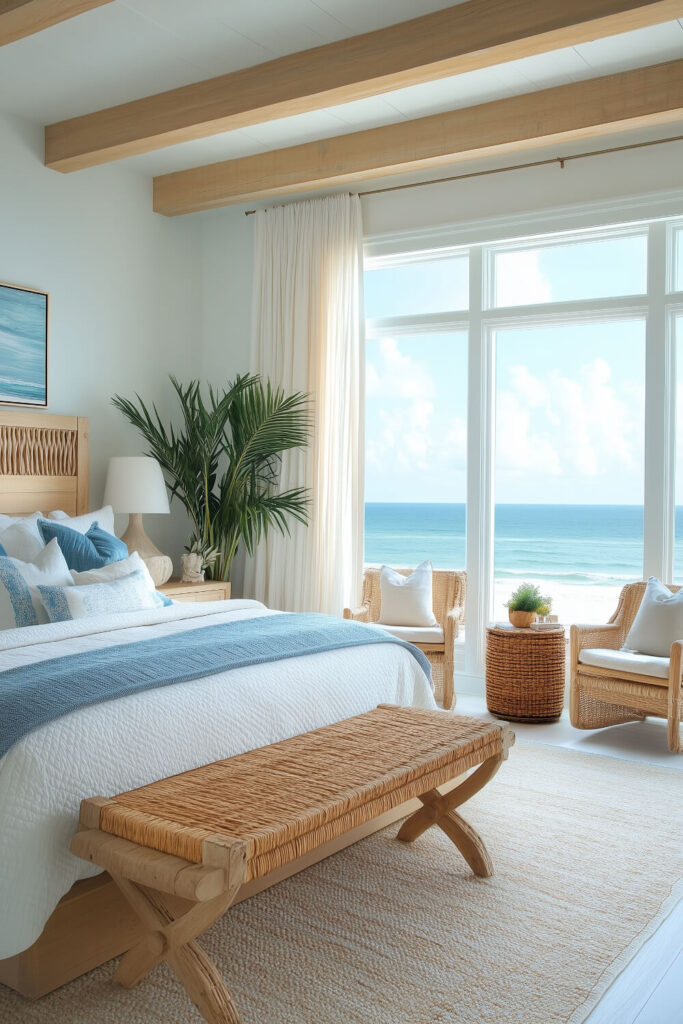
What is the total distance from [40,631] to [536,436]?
12.8m

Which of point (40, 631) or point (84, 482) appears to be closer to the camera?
point (40, 631)

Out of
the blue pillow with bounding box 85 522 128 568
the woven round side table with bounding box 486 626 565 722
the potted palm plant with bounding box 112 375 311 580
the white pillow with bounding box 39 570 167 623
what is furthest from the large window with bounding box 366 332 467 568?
the white pillow with bounding box 39 570 167 623

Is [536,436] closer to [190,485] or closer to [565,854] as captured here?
[190,485]

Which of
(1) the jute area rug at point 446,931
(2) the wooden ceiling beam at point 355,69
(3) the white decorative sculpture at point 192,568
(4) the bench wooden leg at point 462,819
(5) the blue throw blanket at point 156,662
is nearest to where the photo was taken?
(1) the jute area rug at point 446,931

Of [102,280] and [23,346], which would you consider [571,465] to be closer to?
[102,280]

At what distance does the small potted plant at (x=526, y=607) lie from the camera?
15.8 ft

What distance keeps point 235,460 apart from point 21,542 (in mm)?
1832

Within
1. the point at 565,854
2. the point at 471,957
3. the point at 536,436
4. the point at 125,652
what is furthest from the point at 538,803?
the point at 536,436

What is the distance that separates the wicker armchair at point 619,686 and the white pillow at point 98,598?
211 cm

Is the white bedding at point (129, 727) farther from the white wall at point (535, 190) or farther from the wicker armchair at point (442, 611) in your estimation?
the white wall at point (535, 190)

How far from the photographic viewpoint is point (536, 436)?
49.5 feet

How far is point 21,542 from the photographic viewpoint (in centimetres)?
396

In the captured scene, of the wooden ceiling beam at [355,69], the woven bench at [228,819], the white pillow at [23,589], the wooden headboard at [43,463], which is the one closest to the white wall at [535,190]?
the wooden ceiling beam at [355,69]

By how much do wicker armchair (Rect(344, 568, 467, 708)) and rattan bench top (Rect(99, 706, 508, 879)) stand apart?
1.82 metres
